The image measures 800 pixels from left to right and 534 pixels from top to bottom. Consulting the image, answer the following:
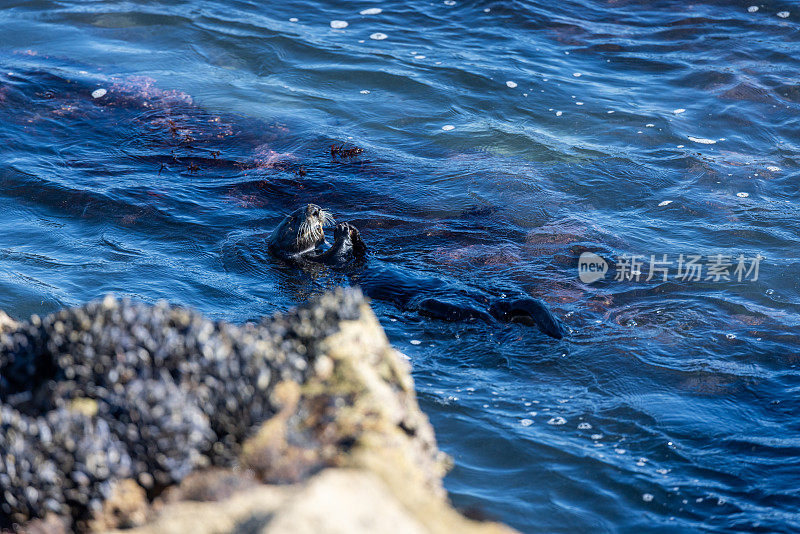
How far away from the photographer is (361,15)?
12805 millimetres

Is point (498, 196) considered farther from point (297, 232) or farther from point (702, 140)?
point (702, 140)

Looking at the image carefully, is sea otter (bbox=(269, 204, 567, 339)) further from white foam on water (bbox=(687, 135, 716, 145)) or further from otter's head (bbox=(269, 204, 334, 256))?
white foam on water (bbox=(687, 135, 716, 145))

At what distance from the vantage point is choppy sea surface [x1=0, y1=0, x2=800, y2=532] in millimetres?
4512

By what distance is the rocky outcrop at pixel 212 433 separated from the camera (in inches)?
92.5

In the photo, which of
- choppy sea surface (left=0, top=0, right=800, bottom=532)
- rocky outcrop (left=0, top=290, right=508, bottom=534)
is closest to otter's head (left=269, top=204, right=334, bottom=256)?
choppy sea surface (left=0, top=0, right=800, bottom=532)

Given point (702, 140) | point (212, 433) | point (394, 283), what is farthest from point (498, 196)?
point (212, 433)

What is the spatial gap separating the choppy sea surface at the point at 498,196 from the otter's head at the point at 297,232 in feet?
0.59

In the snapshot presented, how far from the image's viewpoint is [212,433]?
258 cm

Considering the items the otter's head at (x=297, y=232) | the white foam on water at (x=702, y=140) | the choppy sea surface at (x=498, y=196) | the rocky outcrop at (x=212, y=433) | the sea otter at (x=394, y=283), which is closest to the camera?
the rocky outcrop at (x=212, y=433)

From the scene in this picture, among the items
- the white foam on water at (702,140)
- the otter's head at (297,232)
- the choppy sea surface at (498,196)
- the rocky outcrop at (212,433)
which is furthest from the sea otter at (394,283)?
the white foam on water at (702,140)

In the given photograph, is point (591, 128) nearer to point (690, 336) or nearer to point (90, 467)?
point (690, 336)

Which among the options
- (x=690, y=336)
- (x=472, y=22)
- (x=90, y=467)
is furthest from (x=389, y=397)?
(x=472, y=22)

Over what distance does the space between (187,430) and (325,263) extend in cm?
407

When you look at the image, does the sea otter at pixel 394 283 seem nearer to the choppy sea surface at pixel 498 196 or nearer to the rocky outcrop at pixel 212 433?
the choppy sea surface at pixel 498 196
